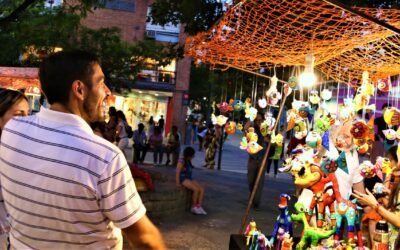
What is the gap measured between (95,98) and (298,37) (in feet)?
10.8

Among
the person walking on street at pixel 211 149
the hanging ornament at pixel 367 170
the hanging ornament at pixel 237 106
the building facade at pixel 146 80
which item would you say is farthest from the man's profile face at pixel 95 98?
the building facade at pixel 146 80

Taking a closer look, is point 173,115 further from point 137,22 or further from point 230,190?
point 230,190

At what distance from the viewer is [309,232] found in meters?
4.01

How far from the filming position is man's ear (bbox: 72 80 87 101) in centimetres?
165

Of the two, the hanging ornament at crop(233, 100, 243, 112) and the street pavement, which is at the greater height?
the hanging ornament at crop(233, 100, 243, 112)

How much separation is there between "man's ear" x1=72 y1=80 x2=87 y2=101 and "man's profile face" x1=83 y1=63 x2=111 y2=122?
2cm

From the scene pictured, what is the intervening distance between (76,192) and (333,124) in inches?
121

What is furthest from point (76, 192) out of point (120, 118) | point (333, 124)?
point (120, 118)

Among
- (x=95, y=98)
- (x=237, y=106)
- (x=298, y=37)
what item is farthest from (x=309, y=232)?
(x=95, y=98)

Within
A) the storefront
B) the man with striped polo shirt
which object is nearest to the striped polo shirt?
the man with striped polo shirt

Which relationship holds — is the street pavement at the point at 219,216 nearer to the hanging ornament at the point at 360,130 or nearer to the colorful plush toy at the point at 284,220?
the colorful plush toy at the point at 284,220

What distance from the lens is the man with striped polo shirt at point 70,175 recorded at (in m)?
1.54

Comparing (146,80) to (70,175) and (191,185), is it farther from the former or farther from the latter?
(70,175)

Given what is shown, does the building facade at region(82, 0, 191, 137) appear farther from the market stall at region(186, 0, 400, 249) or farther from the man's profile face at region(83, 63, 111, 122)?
the man's profile face at region(83, 63, 111, 122)
